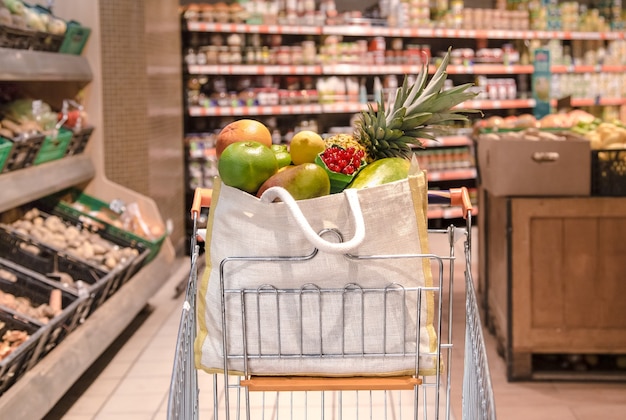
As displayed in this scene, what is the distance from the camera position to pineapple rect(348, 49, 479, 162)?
1.74 m

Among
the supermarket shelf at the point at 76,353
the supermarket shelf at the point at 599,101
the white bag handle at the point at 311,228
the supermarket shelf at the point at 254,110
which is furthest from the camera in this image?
the supermarket shelf at the point at 599,101

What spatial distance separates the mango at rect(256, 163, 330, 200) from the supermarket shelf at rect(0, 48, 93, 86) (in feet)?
7.77

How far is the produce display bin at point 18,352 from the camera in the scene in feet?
9.21

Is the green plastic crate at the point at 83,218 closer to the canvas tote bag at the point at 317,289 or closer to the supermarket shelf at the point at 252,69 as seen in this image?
the supermarket shelf at the point at 252,69

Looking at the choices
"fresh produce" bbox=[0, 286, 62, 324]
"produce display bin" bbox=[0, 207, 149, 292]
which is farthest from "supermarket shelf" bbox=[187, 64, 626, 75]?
"fresh produce" bbox=[0, 286, 62, 324]

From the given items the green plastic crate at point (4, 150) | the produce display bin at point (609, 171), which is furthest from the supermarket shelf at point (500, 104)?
the green plastic crate at point (4, 150)

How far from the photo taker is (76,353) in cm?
346

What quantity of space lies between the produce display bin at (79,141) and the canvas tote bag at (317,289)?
3295 mm

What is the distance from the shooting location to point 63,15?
16.4 ft

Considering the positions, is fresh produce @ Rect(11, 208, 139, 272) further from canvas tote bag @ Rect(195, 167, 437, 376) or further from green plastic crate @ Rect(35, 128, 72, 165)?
canvas tote bag @ Rect(195, 167, 437, 376)

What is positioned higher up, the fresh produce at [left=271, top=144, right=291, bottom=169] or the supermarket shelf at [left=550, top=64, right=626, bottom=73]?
the supermarket shelf at [left=550, top=64, right=626, bottom=73]

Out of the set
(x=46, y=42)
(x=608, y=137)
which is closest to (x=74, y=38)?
(x=46, y=42)

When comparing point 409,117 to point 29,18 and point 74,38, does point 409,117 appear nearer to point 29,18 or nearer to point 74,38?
point 29,18

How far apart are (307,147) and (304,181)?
180 mm
